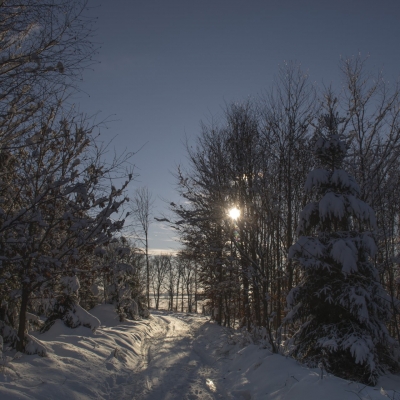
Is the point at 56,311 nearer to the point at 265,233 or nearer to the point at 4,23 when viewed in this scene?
the point at 265,233

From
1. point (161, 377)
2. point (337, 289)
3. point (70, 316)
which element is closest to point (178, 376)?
point (161, 377)

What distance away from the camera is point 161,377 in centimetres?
780

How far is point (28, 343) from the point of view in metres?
7.23

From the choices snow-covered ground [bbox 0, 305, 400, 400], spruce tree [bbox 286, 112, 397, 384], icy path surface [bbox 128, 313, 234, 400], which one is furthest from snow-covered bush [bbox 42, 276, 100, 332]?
spruce tree [bbox 286, 112, 397, 384]

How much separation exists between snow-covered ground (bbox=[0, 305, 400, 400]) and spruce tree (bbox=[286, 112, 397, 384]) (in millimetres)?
791

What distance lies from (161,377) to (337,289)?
15.1 ft

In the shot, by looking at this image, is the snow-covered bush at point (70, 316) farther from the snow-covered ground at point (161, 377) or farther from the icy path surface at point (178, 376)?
the icy path surface at point (178, 376)

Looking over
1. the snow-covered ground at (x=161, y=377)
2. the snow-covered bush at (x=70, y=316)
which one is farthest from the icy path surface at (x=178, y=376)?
the snow-covered bush at (x=70, y=316)

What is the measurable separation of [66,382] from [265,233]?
785 centimetres

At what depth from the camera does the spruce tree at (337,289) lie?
24.2 ft

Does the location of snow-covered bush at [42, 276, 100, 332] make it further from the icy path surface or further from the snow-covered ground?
the icy path surface

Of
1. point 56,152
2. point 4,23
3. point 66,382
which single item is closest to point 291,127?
point 56,152

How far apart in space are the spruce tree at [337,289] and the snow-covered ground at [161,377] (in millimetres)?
791

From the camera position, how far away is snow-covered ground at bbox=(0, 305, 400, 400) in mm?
5058
